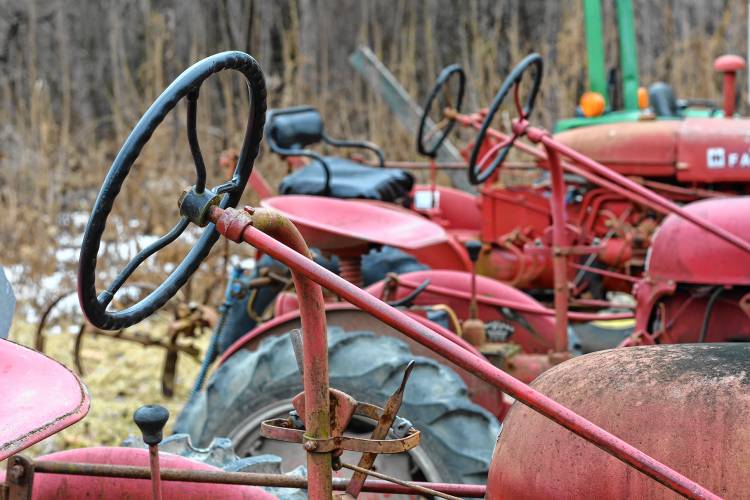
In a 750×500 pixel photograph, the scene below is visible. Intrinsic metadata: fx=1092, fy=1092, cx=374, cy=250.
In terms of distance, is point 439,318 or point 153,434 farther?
point 439,318

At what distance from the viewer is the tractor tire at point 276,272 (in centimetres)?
413

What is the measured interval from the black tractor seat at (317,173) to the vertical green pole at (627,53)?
1558 mm

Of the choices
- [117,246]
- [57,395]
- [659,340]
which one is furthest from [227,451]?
[117,246]

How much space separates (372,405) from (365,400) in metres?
1.34

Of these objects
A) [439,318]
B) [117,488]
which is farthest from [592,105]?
[117,488]

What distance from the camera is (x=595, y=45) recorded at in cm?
561

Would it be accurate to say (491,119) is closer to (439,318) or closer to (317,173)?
(439,318)

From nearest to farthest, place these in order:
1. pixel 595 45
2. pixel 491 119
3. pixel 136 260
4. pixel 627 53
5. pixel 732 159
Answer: pixel 136 260 → pixel 491 119 → pixel 732 159 → pixel 595 45 → pixel 627 53

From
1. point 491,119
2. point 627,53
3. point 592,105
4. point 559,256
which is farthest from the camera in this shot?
point 627,53

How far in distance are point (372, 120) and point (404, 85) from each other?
0.42m

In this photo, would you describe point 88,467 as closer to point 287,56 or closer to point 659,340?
point 659,340

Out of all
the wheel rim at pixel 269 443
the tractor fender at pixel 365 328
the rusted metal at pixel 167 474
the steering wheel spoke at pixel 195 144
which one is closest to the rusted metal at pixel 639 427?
the rusted metal at pixel 167 474

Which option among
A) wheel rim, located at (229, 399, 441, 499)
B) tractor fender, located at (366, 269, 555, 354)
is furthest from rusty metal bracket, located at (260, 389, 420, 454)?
tractor fender, located at (366, 269, 555, 354)

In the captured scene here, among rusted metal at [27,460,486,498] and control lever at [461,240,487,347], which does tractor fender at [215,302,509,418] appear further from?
rusted metal at [27,460,486,498]
